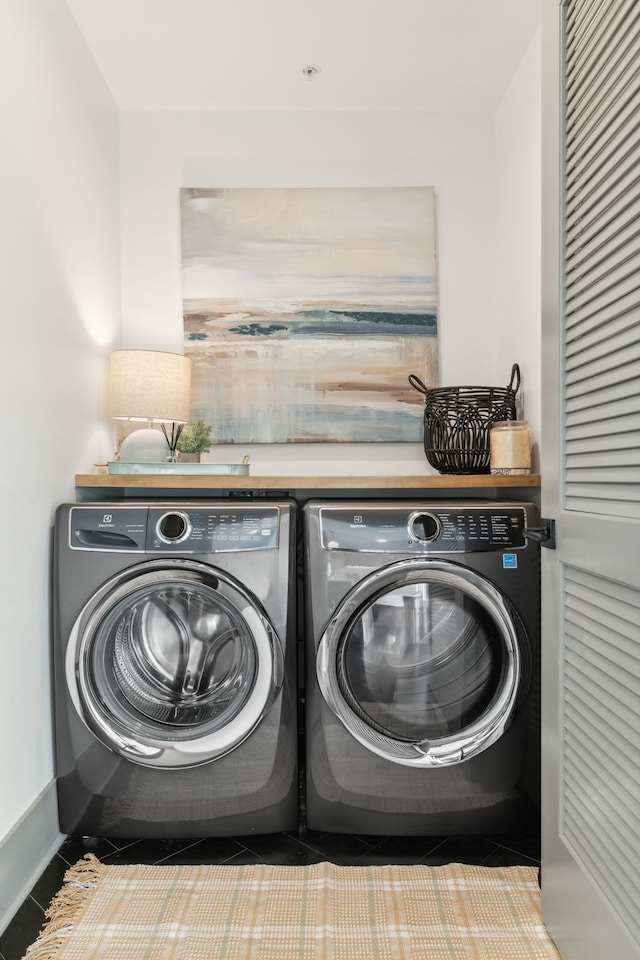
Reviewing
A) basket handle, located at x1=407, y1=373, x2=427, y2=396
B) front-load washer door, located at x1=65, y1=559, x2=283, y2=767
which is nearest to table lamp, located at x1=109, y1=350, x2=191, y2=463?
front-load washer door, located at x1=65, y1=559, x2=283, y2=767

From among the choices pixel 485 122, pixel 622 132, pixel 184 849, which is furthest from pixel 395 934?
pixel 485 122

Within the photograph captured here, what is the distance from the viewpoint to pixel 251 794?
172cm

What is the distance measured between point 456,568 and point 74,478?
1.15 meters

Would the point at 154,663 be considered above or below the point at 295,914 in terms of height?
above

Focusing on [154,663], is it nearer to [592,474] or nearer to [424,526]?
[424,526]

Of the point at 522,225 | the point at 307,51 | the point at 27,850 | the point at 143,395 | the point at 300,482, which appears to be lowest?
the point at 27,850

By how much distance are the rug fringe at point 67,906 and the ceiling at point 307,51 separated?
95.5 inches

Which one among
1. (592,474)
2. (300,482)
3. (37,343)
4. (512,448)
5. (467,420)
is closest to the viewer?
(592,474)

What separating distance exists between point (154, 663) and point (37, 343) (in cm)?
91

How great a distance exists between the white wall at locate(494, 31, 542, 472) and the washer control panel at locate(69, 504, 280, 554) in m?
0.97

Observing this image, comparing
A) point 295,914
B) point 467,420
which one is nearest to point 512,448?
point 467,420

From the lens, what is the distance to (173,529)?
174cm

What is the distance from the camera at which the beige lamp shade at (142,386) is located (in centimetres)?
218

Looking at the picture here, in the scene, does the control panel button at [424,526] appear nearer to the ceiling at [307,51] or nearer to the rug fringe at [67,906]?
the rug fringe at [67,906]
